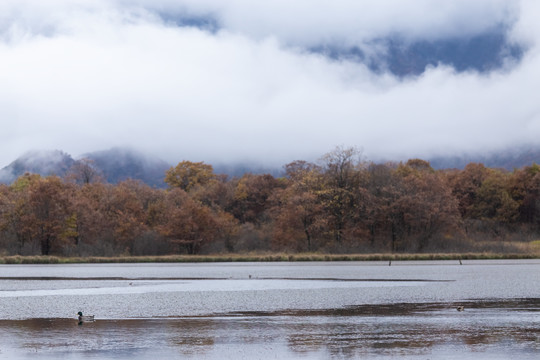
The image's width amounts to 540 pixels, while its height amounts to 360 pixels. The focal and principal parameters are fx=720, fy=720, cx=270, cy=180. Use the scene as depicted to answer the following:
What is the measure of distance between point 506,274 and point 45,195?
221 feet

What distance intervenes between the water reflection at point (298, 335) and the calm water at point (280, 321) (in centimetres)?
3

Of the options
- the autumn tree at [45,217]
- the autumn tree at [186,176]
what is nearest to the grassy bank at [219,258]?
the autumn tree at [45,217]

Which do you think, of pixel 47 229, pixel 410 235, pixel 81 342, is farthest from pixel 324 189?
pixel 81 342

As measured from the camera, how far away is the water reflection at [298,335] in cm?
2039

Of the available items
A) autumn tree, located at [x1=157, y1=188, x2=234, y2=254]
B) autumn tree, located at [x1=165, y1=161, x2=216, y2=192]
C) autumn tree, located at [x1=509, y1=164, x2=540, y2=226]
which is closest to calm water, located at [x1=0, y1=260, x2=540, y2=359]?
autumn tree, located at [x1=157, y1=188, x2=234, y2=254]

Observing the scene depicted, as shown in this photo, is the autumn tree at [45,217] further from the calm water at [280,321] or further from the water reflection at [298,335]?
the water reflection at [298,335]

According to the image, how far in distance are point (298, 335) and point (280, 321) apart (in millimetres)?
3986

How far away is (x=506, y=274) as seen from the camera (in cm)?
5228

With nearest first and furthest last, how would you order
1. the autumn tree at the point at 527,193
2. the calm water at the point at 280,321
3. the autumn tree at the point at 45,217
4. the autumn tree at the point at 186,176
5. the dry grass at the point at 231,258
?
the calm water at the point at 280,321 → the dry grass at the point at 231,258 → the autumn tree at the point at 45,217 → the autumn tree at the point at 527,193 → the autumn tree at the point at 186,176

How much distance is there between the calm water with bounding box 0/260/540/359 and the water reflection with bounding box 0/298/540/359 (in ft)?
0.11

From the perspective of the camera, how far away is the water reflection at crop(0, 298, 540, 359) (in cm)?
2039

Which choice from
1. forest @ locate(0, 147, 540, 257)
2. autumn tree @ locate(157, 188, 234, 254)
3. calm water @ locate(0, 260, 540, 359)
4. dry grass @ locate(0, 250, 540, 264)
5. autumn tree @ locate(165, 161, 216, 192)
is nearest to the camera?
calm water @ locate(0, 260, 540, 359)

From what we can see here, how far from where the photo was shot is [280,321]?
2745 centimetres

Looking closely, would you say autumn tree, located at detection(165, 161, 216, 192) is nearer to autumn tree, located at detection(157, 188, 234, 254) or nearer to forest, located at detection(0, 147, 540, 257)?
forest, located at detection(0, 147, 540, 257)
